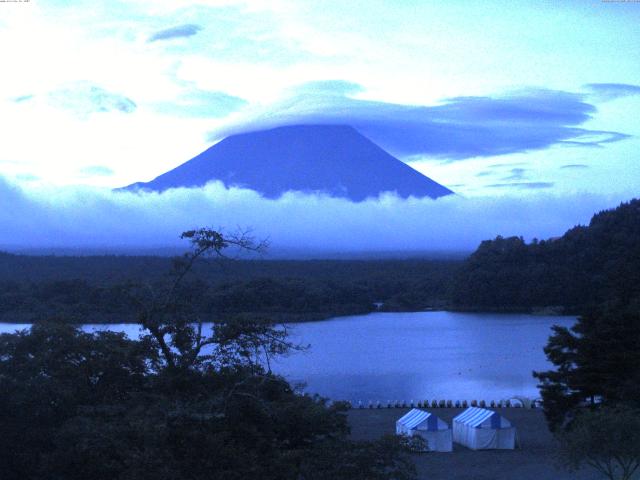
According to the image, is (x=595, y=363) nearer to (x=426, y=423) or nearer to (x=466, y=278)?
(x=426, y=423)

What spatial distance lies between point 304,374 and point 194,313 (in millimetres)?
19028

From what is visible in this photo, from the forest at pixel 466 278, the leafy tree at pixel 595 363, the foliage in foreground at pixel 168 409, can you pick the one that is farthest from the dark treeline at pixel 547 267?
the foliage in foreground at pixel 168 409

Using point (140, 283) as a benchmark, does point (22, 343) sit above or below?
below

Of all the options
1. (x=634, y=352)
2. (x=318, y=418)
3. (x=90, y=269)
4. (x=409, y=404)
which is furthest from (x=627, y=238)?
(x=318, y=418)

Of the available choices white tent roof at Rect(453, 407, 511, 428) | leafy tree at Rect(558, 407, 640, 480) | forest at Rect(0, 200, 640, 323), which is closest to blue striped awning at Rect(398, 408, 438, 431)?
white tent roof at Rect(453, 407, 511, 428)

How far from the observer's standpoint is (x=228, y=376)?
8.71 m

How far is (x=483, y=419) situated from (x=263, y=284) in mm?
27724

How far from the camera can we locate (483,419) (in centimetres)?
1483

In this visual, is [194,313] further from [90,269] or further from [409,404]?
[90,269]

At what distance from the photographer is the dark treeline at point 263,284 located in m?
34.0

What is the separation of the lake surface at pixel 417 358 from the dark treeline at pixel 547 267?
172 inches

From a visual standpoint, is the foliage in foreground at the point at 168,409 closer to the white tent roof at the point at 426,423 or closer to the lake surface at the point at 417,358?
the white tent roof at the point at 426,423

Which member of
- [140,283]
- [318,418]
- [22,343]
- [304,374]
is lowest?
[304,374]

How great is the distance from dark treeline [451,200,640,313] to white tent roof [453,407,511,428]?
35.7 m
